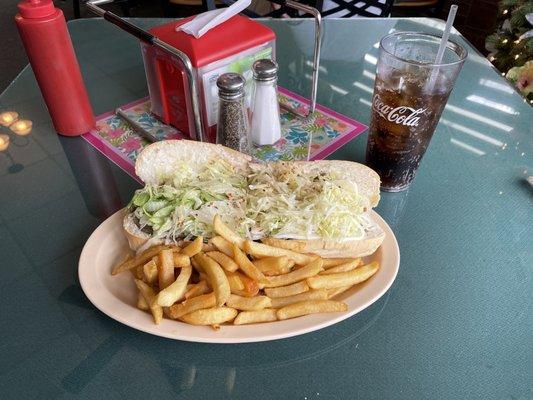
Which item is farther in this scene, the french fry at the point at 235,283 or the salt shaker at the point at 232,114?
the salt shaker at the point at 232,114

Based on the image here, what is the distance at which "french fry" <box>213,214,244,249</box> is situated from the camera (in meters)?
1.14

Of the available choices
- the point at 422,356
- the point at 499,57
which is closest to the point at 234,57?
the point at 422,356

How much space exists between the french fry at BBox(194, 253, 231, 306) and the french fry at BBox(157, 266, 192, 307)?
0.17 ft

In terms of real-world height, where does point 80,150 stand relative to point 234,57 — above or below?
below

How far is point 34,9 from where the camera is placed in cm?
153

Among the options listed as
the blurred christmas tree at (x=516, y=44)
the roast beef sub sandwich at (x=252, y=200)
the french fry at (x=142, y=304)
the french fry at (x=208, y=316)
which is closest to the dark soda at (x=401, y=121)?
the roast beef sub sandwich at (x=252, y=200)

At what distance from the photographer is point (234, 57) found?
5.46 feet

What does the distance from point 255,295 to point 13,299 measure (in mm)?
691

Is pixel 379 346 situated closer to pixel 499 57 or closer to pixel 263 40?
pixel 263 40

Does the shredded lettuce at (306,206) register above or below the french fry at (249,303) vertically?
above

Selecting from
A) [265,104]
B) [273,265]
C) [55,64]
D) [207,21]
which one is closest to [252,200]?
[273,265]

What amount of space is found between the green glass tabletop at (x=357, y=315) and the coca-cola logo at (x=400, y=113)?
11.9 inches

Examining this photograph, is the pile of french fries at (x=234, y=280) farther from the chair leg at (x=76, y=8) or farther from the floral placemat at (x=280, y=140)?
the chair leg at (x=76, y=8)

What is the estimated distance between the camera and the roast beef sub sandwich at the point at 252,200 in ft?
4.06
